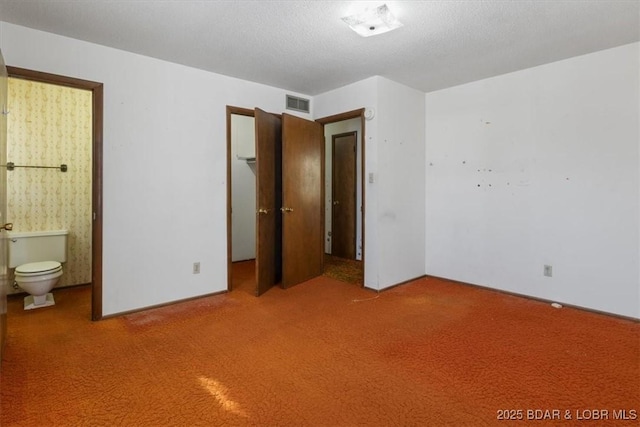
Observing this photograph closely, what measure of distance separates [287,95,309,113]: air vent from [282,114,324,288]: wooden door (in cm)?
28

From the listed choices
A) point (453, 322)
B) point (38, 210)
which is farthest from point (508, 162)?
point (38, 210)

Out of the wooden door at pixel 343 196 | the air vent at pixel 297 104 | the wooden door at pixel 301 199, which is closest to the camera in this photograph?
the wooden door at pixel 301 199

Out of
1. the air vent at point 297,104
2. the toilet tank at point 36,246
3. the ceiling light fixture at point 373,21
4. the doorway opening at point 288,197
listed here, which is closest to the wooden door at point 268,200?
the doorway opening at point 288,197

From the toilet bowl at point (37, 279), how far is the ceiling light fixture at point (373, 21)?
3.40 metres

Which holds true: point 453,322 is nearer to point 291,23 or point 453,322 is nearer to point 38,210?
point 291,23

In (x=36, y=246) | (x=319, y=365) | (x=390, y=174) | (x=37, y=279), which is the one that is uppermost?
(x=390, y=174)

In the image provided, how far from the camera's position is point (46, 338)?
2.50 meters

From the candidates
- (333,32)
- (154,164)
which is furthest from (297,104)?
(154,164)

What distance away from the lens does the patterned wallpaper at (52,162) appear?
11.5 ft

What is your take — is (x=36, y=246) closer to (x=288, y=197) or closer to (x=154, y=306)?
(x=154, y=306)

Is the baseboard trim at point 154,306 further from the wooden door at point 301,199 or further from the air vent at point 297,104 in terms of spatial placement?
the air vent at point 297,104

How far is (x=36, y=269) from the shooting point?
3.06 metres

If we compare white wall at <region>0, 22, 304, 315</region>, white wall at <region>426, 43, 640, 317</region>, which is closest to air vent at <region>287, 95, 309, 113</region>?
white wall at <region>0, 22, 304, 315</region>

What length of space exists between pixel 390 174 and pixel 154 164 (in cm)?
246
